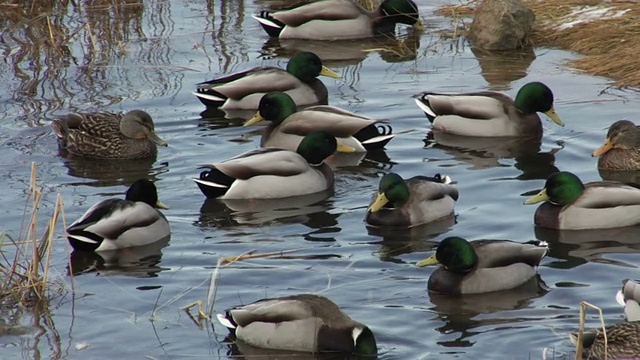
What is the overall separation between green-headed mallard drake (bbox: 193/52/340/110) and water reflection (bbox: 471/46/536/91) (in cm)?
180

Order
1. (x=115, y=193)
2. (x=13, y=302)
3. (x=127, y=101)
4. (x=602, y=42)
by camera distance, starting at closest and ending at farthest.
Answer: (x=13, y=302), (x=115, y=193), (x=127, y=101), (x=602, y=42)

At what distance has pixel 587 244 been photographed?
10.6m

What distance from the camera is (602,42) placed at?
1551 centimetres

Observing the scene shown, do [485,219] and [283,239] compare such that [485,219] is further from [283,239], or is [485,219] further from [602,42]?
[602,42]

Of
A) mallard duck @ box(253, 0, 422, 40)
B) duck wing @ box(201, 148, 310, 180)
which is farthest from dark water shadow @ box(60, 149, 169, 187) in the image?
mallard duck @ box(253, 0, 422, 40)

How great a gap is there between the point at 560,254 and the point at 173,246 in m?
2.85

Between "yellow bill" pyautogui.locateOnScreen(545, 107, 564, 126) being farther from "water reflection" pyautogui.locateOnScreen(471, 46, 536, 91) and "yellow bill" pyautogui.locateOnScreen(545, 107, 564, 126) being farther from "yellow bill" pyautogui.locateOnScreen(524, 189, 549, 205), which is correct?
"yellow bill" pyautogui.locateOnScreen(524, 189, 549, 205)

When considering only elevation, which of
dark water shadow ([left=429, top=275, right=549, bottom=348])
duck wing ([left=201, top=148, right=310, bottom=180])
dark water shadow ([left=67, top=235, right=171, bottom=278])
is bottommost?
dark water shadow ([left=67, top=235, right=171, bottom=278])

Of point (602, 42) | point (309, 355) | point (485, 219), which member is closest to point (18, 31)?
point (602, 42)

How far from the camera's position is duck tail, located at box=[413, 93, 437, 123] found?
44.7 ft

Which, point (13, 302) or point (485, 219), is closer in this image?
point (13, 302)

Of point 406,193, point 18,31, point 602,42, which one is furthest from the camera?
point 18,31

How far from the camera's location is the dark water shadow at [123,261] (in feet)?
32.9

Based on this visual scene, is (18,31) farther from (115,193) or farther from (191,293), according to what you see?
(191,293)
